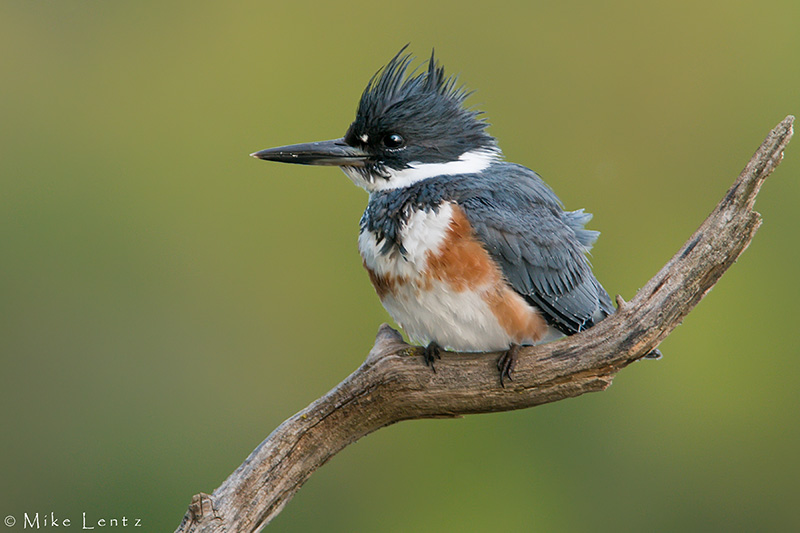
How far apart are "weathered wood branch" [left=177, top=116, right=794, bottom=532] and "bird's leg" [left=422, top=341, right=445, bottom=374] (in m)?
0.02

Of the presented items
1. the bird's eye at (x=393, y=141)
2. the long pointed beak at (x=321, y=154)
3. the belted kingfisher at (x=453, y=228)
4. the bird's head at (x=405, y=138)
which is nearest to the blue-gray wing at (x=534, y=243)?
the belted kingfisher at (x=453, y=228)

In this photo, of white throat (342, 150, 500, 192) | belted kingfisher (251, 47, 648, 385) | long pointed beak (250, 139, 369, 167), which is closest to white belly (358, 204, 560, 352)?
belted kingfisher (251, 47, 648, 385)

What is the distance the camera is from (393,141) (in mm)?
2479

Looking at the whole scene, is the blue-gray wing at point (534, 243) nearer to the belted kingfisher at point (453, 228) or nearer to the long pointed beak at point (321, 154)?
the belted kingfisher at point (453, 228)

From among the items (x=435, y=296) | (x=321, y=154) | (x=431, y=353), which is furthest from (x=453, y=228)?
(x=321, y=154)

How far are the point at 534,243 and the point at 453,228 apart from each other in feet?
0.81

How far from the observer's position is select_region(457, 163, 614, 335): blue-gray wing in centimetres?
232

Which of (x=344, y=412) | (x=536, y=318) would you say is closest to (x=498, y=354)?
(x=536, y=318)

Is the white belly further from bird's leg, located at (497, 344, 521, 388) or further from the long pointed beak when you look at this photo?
the long pointed beak

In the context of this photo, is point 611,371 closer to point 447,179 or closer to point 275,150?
point 447,179

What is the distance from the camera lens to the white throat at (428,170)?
246 centimetres

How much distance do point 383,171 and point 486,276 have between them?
462mm

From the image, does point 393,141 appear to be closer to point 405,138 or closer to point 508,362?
point 405,138

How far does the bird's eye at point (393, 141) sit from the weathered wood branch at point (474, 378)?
54 cm
